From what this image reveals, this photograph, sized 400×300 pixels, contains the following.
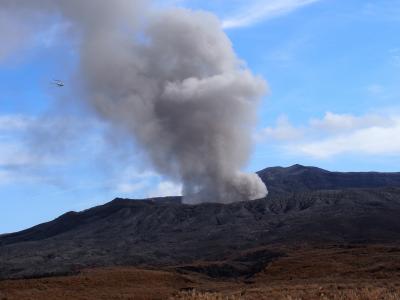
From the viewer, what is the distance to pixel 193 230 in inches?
3802

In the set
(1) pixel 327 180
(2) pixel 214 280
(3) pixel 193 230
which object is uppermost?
(1) pixel 327 180

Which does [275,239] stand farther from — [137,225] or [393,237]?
[137,225]

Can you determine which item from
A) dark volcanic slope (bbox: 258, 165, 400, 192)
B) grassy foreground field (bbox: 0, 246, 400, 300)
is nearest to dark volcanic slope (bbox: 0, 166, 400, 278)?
grassy foreground field (bbox: 0, 246, 400, 300)

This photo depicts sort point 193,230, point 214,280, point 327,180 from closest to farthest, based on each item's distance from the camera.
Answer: point 214,280
point 193,230
point 327,180

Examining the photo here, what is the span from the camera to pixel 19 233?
13225cm

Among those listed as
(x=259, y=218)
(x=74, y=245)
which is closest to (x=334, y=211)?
(x=259, y=218)

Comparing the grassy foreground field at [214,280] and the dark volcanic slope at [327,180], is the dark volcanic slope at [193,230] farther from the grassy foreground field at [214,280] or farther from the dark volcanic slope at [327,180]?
the dark volcanic slope at [327,180]

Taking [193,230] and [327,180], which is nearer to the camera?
[193,230]

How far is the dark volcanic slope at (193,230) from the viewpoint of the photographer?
252ft

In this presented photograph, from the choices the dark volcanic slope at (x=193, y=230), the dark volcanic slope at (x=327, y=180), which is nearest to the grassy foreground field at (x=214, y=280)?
the dark volcanic slope at (x=193, y=230)

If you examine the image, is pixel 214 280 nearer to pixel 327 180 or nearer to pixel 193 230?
pixel 193 230

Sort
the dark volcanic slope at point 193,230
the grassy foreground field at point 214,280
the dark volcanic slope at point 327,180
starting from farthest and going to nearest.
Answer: the dark volcanic slope at point 327,180 < the dark volcanic slope at point 193,230 < the grassy foreground field at point 214,280

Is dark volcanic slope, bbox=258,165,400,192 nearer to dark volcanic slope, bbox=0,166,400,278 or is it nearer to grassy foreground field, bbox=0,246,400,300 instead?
dark volcanic slope, bbox=0,166,400,278

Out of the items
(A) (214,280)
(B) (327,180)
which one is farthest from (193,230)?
(B) (327,180)
